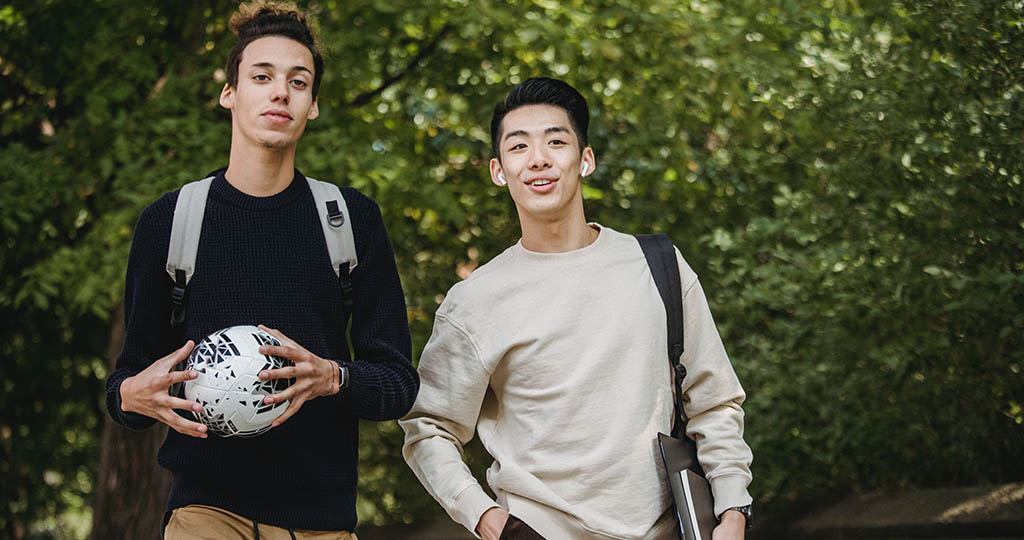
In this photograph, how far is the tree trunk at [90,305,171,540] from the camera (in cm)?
712

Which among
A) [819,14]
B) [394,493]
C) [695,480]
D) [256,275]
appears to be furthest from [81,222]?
[695,480]

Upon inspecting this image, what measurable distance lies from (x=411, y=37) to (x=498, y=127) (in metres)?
4.44

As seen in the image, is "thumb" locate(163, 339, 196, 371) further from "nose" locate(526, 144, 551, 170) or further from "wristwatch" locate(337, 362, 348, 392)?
"nose" locate(526, 144, 551, 170)

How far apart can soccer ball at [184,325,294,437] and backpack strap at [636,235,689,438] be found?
1148 mm

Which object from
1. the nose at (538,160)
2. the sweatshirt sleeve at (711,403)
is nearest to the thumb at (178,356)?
the nose at (538,160)

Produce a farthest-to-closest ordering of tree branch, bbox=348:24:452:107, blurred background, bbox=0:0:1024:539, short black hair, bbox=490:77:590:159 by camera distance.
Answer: tree branch, bbox=348:24:452:107
blurred background, bbox=0:0:1024:539
short black hair, bbox=490:77:590:159

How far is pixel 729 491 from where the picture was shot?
3.19 meters

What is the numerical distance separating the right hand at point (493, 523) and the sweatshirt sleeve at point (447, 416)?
5cm

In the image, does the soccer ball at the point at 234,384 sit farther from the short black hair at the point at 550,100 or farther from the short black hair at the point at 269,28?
the short black hair at the point at 550,100

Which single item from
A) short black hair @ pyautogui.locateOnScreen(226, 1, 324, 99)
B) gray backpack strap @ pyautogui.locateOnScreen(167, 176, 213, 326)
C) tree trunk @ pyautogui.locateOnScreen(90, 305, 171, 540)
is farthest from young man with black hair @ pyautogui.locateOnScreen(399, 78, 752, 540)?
tree trunk @ pyautogui.locateOnScreen(90, 305, 171, 540)

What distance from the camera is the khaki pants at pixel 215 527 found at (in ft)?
9.47

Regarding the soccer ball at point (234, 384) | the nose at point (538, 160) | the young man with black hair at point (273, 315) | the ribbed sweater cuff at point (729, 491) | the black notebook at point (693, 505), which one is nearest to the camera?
the soccer ball at point (234, 384)

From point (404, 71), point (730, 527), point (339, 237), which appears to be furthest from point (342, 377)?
point (404, 71)

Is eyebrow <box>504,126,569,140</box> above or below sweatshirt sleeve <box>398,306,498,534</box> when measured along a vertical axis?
above
